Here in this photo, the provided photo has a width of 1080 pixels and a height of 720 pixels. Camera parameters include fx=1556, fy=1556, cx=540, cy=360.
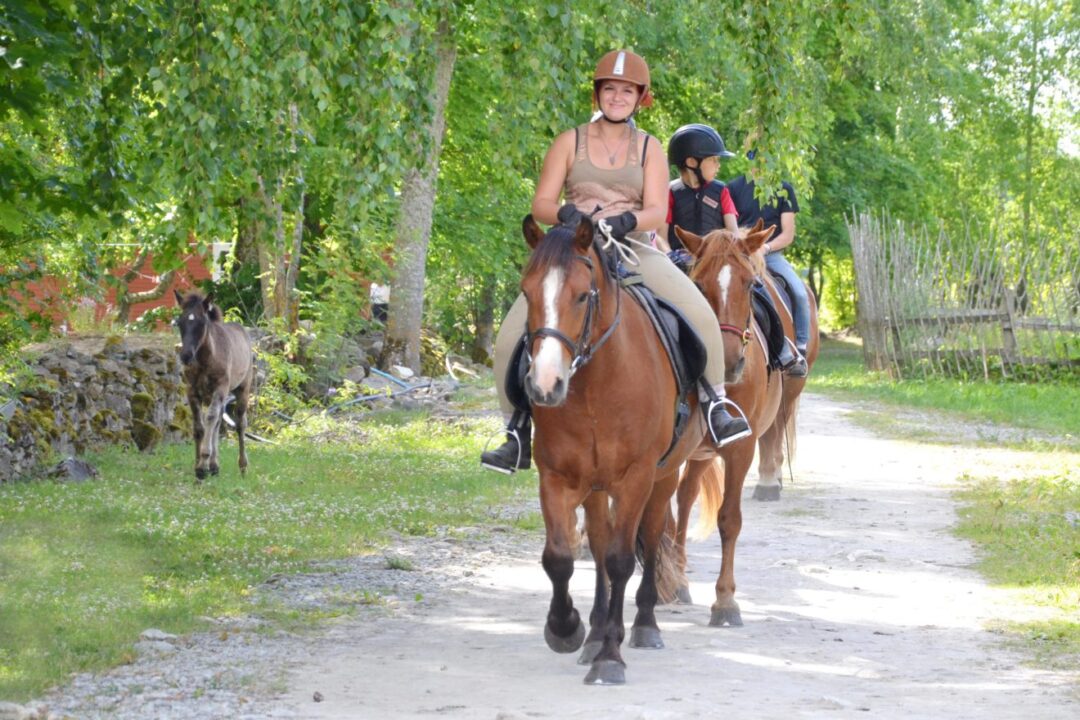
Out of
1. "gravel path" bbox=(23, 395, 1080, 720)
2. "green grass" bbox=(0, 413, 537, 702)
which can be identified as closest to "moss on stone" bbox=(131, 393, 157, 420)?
"green grass" bbox=(0, 413, 537, 702)

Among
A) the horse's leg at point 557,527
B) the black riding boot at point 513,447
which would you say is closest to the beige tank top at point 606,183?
the black riding boot at point 513,447

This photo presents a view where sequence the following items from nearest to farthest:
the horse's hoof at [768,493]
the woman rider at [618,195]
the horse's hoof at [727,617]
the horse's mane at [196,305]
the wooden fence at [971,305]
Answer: the woman rider at [618,195]
the horse's hoof at [727,617]
the horse's hoof at [768,493]
the horse's mane at [196,305]
the wooden fence at [971,305]

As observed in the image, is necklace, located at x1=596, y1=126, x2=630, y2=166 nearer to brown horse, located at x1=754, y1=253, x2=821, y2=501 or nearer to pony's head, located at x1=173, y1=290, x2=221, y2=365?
brown horse, located at x1=754, y1=253, x2=821, y2=501

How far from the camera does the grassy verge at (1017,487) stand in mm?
8592

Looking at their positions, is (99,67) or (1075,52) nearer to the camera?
(99,67)

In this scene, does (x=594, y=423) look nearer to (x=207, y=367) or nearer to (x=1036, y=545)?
(x=1036, y=545)

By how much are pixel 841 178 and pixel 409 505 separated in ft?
103

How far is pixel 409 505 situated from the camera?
13219 mm

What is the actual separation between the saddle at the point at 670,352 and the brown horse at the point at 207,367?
772 cm

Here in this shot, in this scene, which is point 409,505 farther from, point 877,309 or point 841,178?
point 841,178

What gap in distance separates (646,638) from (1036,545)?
423 centimetres

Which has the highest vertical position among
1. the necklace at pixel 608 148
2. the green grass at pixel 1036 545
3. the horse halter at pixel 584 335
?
the necklace at pixel 608 148

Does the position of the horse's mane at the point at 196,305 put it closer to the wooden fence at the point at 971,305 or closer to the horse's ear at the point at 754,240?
the horse's ear at the point at 754,240

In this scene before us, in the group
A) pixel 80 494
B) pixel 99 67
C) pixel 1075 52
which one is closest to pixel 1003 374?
pixel 80 494
